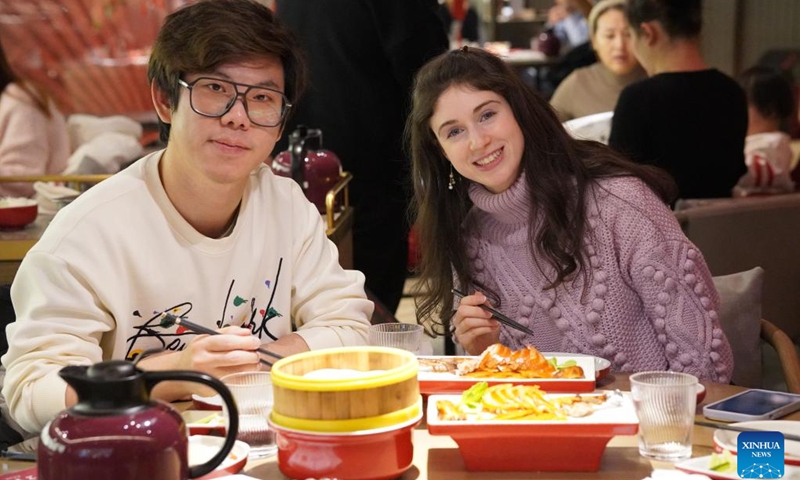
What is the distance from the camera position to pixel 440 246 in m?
2.69

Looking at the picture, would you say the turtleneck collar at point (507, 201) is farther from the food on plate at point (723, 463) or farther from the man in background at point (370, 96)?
the man in background at point (370, 96)

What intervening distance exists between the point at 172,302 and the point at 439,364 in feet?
1.80

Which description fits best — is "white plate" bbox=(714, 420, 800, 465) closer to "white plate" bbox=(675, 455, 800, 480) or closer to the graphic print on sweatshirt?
"white plate" bbox=(675, 455, 800, 480)

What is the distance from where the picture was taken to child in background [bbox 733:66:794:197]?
4.73 m

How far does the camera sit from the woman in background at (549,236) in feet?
8.10

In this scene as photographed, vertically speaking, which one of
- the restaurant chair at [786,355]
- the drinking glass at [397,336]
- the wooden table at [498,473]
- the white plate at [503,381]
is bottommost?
the restaurant chair at [786,355]

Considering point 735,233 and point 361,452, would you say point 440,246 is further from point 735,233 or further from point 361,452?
point 735,233

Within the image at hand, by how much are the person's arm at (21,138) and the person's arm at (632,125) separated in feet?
8.31

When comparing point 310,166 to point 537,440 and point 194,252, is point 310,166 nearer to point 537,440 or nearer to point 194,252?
point 194,252

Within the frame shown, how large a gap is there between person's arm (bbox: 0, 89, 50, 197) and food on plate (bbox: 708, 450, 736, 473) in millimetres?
3852

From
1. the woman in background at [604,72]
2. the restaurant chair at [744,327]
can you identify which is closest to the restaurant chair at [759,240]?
the restaurant chair at [744,327]

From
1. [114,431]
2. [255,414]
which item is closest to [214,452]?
[255,414]

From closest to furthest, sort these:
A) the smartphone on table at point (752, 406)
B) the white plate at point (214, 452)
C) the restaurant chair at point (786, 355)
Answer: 1. the white plate at point (214, 452)
2. the smartphone on table at point (752, 406)
3. the restaurant chair at point (786, 355)

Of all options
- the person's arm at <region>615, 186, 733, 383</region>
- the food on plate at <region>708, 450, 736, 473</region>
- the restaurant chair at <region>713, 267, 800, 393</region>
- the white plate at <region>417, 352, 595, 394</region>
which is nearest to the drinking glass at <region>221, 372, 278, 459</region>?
the white plate at <region>417, 352, 595, 394</region>
